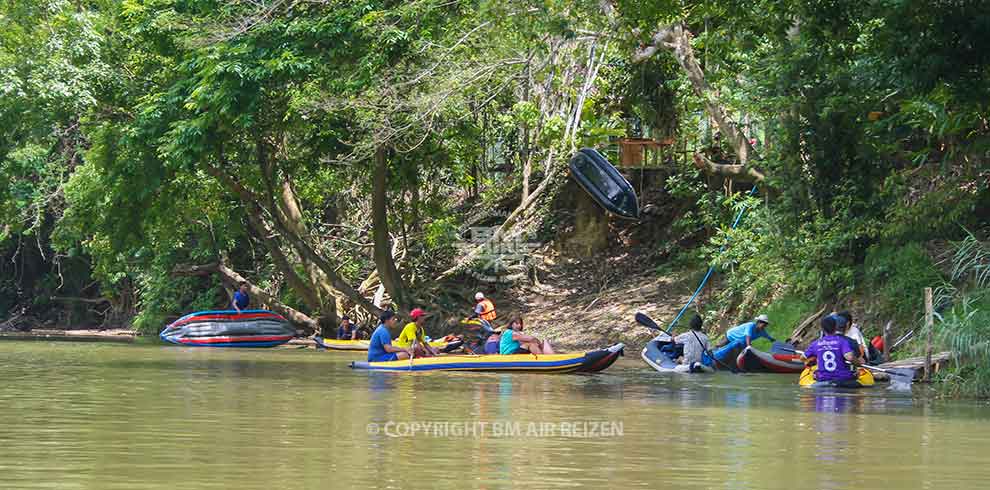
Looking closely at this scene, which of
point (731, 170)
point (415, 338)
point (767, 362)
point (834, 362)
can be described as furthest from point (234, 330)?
point (834, 362)

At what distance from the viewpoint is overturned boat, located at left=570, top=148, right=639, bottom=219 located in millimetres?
29531

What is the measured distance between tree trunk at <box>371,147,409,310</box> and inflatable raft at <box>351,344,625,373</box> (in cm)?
855

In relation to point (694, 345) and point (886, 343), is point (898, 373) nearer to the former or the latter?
point (886, 343)

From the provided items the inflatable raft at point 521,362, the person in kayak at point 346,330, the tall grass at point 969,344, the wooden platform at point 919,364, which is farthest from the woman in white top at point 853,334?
the person in kayak at point 346,330

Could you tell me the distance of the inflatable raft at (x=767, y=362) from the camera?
2050cm

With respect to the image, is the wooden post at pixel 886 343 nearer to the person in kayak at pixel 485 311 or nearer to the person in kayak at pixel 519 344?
the person in kayak at pixel 519 344

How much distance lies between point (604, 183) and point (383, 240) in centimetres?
485

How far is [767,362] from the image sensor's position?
20.5 m

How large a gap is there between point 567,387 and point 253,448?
7.88 m

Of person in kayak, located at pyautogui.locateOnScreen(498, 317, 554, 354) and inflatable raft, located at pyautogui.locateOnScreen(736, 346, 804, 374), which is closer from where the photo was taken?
person in kayak, located at pyautogui.locateOnScreen(498, 317, 554, 354)

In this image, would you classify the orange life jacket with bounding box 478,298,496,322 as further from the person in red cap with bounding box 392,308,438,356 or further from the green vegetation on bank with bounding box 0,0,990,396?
the person in red cap with bounding box 392,308,438,356

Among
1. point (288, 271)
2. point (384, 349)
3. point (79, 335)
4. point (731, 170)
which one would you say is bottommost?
point (79, 335)

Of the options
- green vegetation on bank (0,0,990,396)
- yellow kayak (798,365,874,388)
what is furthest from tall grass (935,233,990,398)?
yellow kayak (798,365,874,388)

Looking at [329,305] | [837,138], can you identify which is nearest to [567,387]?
[837,138]
